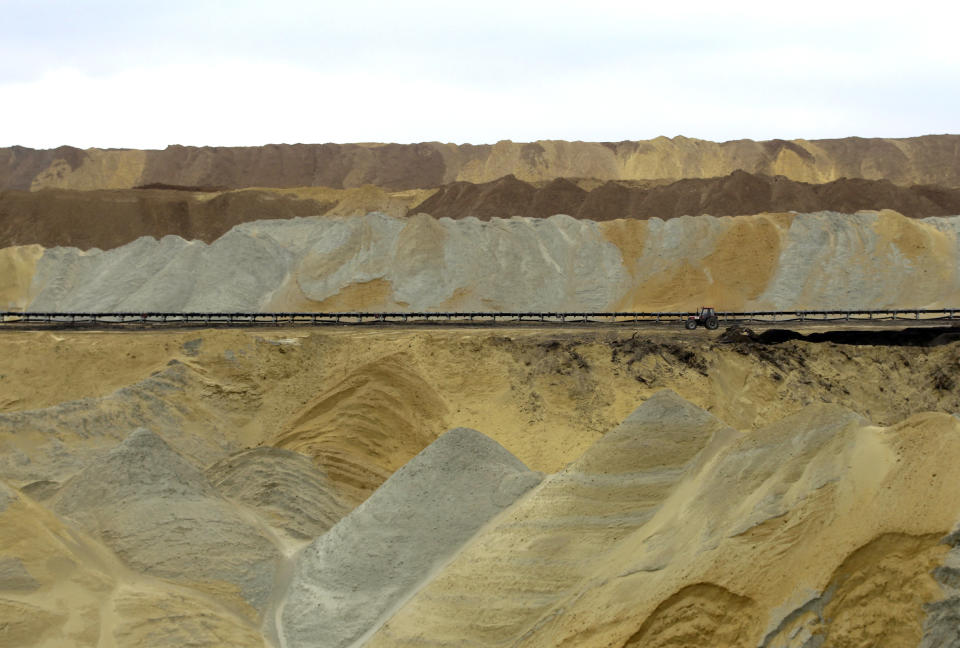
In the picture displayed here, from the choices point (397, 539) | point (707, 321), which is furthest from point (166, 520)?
point (707, 321)

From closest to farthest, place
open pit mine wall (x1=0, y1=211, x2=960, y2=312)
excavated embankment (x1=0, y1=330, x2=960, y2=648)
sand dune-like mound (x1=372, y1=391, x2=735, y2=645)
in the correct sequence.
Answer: excavated embankment (x1=0, y1=330, x2=960, y2=648)
sand dune-like mound (x1=372, y1=391, x2=735, y2=645)
open pit mine wall (x1=0, y1=211, x2=960, y2=312)

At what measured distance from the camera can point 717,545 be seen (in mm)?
17531

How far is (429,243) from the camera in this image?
65.9 m

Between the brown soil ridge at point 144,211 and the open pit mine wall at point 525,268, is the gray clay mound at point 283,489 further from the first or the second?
the brown soil ridge at point 144,211

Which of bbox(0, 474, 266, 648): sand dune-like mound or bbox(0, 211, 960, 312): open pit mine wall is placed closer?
bbox(0, 474, 266, 648): sand dune-like mound

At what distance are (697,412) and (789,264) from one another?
4427cm

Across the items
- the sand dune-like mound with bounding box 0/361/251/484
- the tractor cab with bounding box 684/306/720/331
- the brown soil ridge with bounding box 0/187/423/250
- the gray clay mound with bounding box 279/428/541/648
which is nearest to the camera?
the gray clay mound with bounding box 279/428/541/648

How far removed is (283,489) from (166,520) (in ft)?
14.6

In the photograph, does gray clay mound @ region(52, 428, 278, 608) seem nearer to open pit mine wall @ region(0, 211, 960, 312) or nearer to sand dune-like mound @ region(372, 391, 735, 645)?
sand dune-like mound @ region(372, 391, 735, 645)

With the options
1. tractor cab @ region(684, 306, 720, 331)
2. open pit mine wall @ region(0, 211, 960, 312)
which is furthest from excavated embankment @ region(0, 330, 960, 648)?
open pit mine wall @ region(0, 211, 960, 312)

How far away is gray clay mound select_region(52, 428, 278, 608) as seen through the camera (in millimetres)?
22562

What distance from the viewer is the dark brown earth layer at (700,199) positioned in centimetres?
8656

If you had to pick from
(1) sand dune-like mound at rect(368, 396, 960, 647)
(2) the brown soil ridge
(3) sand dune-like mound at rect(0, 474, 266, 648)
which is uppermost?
(2) the brown soil ridge

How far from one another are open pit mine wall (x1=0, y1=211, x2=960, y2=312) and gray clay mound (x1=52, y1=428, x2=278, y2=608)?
116ft
